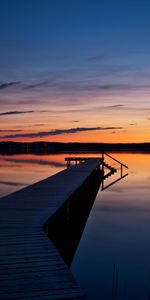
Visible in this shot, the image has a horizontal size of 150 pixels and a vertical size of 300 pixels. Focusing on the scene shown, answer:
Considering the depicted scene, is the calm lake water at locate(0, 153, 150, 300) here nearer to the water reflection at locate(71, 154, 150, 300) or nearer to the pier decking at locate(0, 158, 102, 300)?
the water reflection at locate(71, 154, 150, 300)

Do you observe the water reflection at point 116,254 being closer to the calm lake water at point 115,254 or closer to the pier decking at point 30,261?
the calm lake water at point 115,254

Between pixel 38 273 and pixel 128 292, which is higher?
pixel 38 273

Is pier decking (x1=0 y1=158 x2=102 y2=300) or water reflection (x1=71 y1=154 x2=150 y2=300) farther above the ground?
pier decking (x1=0 y1=158 x2=102 y2=300)

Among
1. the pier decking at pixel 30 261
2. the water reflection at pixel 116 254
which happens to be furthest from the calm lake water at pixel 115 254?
the pier decking at pixel 30 261

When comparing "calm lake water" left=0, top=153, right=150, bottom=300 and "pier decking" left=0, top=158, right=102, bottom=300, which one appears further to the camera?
"calm lake water" left=0, top=153, right=150, bottom=300

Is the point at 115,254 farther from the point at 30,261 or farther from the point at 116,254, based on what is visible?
the point at 30,261

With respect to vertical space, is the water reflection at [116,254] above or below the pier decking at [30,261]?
below

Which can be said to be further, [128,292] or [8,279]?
[128,292]

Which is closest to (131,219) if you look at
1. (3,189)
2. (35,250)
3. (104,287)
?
(104,287)

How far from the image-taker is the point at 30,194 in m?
12.4

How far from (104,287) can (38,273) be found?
2.71 meters

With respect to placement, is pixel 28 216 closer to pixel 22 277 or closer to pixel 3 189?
pixel 22 277

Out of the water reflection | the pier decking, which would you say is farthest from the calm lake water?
the pier decking

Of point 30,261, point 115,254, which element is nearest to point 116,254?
point 115,254
